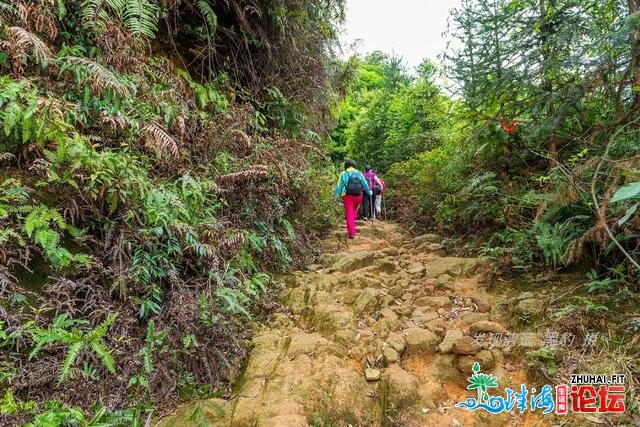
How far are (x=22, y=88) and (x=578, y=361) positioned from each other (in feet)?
16.4

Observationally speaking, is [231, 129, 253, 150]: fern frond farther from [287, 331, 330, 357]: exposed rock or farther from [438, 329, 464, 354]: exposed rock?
[438, 329, 464, 354]: exposed rock

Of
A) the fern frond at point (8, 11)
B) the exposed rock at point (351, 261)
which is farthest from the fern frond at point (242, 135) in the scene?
the fern frond at point (8, 11)

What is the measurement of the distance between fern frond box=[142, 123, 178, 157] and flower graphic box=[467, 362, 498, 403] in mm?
3650

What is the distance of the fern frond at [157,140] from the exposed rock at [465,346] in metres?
3.46

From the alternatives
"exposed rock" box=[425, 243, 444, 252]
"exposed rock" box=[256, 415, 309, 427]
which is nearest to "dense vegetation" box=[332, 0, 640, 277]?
"exposed rock" box=[425, 243, 444, 252]

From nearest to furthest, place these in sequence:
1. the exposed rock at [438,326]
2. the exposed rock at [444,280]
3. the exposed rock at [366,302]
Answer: the exposed rock at [438,326], the exposed rock at [366,302], the exposed rock at [444,280]

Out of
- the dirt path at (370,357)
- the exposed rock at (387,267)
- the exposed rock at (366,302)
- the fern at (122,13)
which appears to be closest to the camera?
the dirt path at (370,357)

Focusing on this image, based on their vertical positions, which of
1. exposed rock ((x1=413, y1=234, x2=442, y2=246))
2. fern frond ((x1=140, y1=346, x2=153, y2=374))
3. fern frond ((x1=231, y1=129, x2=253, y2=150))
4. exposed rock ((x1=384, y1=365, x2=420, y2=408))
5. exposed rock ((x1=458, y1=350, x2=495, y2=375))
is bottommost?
exposed rock ((x1=384, y1=365, x2=420, y2=408))

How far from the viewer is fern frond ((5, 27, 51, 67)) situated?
309 centimetres

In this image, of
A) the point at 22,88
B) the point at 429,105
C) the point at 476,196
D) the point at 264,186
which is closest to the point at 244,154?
the point at 264,186

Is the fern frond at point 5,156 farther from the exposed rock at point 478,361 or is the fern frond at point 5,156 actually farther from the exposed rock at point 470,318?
→ the exposed rock at point 470,318

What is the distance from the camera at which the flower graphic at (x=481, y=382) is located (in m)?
2.83

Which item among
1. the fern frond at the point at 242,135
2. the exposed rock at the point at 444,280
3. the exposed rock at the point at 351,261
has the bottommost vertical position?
the exposed rock at the point at 444,280

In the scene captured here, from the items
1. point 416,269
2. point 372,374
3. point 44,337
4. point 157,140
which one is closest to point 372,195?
point 416,269
